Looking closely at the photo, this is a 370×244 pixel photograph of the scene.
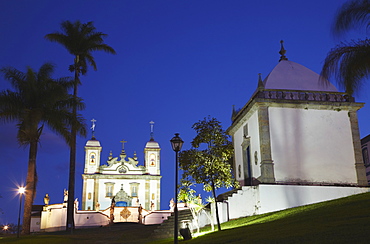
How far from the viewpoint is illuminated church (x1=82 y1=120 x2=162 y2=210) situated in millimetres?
54344

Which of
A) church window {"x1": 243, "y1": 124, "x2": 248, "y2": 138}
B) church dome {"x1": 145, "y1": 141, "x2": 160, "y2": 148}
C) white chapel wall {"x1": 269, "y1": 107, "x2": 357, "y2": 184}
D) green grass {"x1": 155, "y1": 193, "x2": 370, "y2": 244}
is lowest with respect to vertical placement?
green grass {"x1": 155, "y1": 193, "x2": 370, "y2": 244}

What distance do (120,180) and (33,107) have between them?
3534 centimetres

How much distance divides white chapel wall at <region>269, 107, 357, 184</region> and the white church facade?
3439 cm

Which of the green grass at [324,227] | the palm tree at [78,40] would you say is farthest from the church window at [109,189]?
the green grass at [324,227]

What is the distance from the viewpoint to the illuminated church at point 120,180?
178ft

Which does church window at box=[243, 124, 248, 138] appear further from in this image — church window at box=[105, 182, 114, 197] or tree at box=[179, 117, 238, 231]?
church window at box=[105, 182, 114, 197]

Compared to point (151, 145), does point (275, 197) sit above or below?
below

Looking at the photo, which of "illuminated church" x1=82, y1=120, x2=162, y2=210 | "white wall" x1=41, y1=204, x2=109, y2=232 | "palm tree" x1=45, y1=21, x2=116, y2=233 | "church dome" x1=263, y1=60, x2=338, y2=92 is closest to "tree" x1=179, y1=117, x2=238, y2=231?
"church dome" x1=263, y1=60, x2=338, y2=92

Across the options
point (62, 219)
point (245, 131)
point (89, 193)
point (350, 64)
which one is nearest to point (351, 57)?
point (350, 64)

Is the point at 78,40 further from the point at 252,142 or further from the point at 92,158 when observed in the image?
the point at 92,158

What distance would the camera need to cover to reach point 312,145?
21.8 m

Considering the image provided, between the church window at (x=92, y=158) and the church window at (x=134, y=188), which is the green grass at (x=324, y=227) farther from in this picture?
the church window at (x=92, y=158)

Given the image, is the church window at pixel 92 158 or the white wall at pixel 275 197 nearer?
the white wall at pixel 275 197

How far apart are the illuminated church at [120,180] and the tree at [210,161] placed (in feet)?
119
